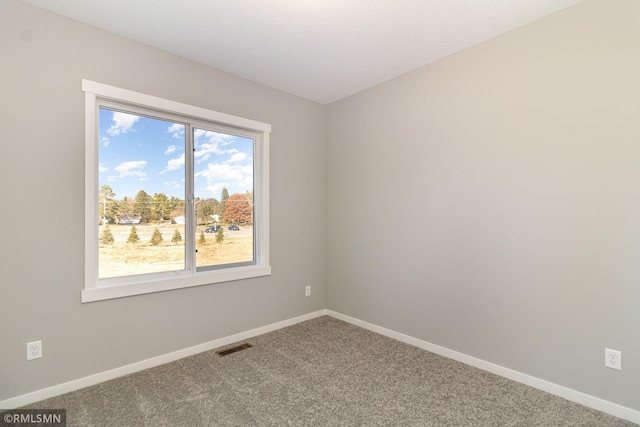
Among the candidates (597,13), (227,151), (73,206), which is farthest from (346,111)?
(73,206)

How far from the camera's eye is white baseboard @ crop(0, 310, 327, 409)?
6.85 feet

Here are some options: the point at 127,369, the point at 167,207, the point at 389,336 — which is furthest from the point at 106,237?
the point at 389,336

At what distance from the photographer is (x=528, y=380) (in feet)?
7.67

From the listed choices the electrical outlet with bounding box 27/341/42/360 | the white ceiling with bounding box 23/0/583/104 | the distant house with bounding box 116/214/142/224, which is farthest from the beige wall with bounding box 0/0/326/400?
the distant house with bounding box 116/214/142/224

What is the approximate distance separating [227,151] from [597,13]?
3.12 metres

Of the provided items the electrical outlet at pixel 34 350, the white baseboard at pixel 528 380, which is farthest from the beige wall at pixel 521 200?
the electrical outlet at pixel 34 350

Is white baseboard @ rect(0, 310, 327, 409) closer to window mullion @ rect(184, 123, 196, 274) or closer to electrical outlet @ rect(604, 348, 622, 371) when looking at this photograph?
window mullion @ rect(184, 123, 196, 274)

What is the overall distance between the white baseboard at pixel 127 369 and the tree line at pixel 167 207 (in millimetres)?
1162

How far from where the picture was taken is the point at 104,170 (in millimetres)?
2543

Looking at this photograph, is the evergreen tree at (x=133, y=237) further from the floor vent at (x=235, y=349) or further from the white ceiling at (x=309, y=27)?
the white ceiling at (x=309, y=27)

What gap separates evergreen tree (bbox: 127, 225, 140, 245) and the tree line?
0.11 m

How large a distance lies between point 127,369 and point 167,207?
135cm

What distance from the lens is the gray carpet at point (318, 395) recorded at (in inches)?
76.7

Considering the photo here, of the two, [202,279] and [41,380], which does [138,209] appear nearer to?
[202,279]
